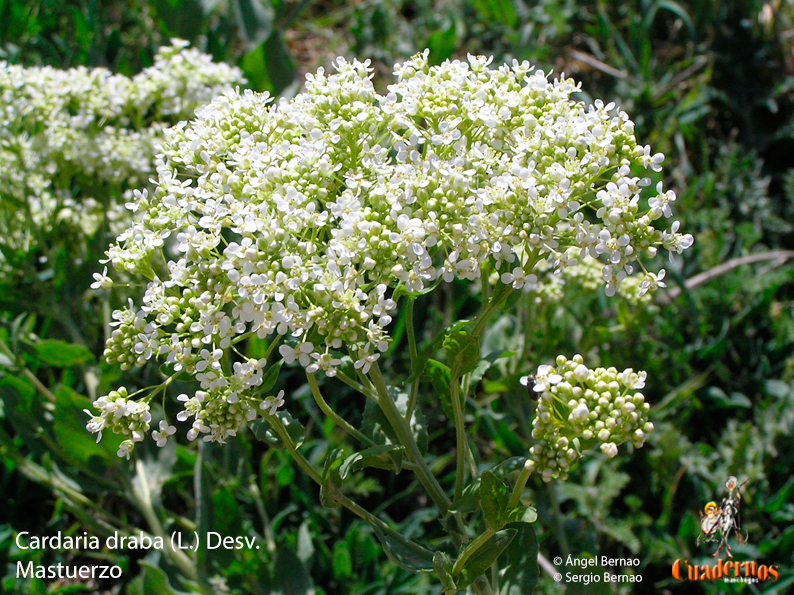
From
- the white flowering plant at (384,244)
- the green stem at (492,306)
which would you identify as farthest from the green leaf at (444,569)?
the green stem at (492,306)

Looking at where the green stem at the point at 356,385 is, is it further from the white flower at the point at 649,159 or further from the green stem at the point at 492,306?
the white flower at the point at 649,159

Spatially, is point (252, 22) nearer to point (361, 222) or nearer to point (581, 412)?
point (361, 222)

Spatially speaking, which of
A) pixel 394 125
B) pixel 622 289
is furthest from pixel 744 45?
pixel 394 125

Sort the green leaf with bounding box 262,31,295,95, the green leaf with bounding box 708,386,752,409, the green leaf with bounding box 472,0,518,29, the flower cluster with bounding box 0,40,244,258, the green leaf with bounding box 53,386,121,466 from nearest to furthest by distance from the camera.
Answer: the green leaf with bounding box 53,386,121,466 → the flower cluster with bounding box 0,40,244,258 → the green leaf with bounding box 708,386,752,409 → the green leaf with bounding box 262,31,295,95 → the green leaf with bounding box 472,0,518,29

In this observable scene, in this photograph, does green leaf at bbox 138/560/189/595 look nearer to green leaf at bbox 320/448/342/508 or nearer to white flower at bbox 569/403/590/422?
green leaf at bbox 320/448/342/508

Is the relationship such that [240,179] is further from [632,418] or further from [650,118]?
[650,118]

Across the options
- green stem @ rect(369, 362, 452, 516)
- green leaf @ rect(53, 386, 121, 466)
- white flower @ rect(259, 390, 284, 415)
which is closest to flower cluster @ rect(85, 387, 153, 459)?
white flower @ rect(259, 390, 284, 415)

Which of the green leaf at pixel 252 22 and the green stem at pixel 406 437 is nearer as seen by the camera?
Answer: the green stem at pixel 406 437
